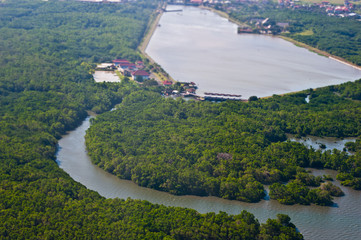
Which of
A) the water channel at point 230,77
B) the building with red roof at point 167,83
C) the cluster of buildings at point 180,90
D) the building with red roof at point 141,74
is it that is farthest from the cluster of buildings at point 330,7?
the building with red roof at point 141,74

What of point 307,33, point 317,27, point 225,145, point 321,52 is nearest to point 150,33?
point 307,33

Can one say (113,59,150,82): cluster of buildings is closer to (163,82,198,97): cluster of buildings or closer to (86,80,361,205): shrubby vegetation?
(163,82,198,97): cluster of buildings

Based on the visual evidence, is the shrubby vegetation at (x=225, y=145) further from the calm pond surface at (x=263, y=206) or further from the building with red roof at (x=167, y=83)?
the building with red roof at (x=167, y=83)

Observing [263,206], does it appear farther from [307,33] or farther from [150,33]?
[307,33]

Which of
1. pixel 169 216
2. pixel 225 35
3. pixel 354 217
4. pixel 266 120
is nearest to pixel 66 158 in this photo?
pixel 169 216

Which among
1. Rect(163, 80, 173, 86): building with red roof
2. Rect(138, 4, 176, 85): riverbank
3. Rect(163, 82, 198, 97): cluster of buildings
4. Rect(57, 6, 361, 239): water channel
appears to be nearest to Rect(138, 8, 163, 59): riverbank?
Rect(138, 4, 176, 85): riverbank

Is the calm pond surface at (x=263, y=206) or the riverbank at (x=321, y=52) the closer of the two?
the calm pond surface at (x=263, y=206)
